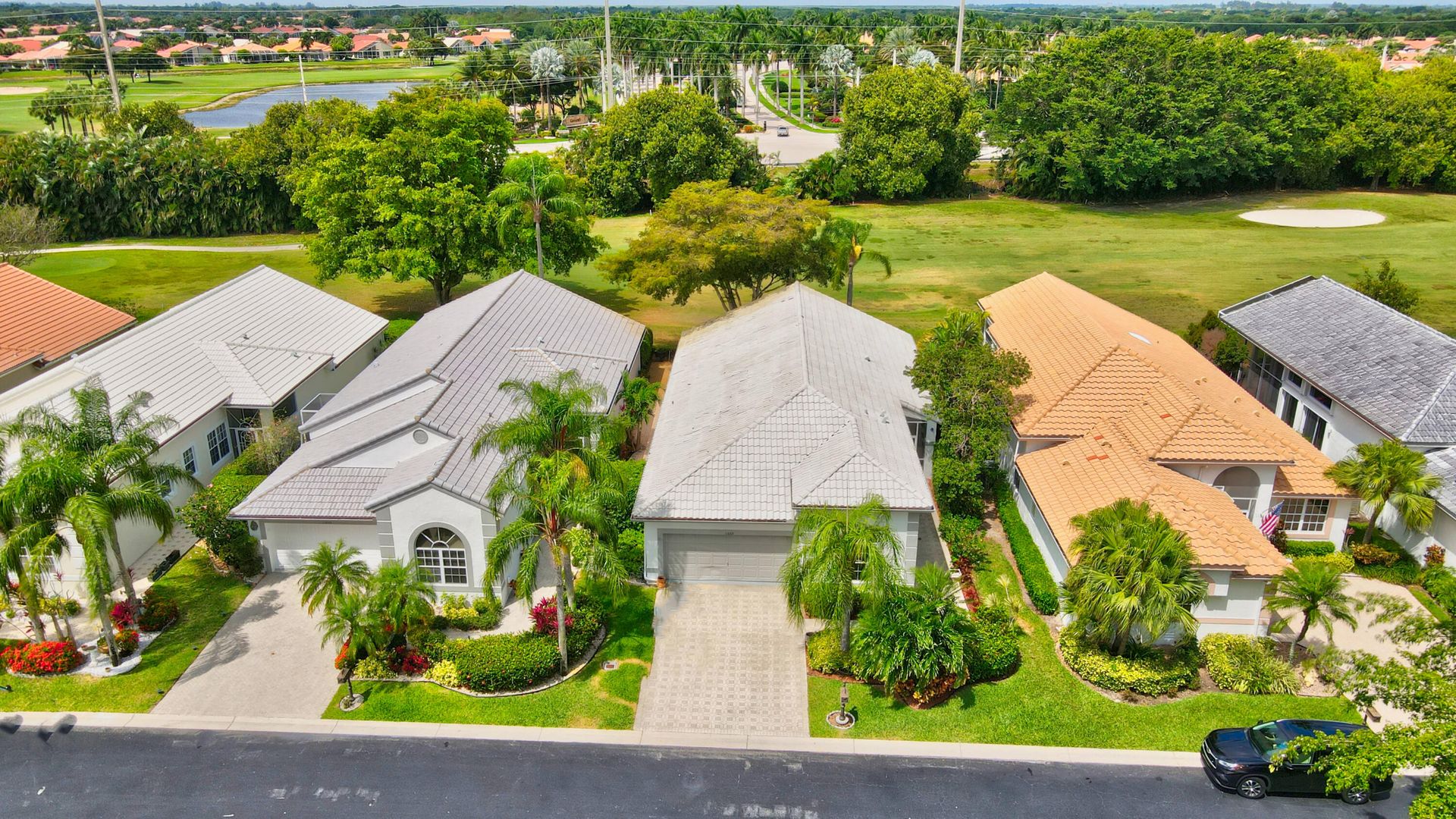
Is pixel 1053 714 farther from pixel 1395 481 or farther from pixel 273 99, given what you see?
pixel 273 99

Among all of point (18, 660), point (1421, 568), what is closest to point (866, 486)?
point (1421, 568)

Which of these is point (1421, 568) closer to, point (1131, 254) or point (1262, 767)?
point (1262, 767)

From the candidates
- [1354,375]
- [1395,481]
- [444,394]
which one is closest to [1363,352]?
[1354,375]

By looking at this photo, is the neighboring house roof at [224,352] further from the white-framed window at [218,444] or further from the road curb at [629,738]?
the road curb at [629,738]

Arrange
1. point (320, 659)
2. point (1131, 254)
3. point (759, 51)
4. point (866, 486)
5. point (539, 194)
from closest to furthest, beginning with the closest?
point (320, 659)
point (866, 486)
point (539, 194)
point (1131, 254)
point (759, 51)

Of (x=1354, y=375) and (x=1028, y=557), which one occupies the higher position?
(x=1354, y=375)

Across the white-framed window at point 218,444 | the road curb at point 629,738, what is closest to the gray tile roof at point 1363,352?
the road curb at point 629,738
